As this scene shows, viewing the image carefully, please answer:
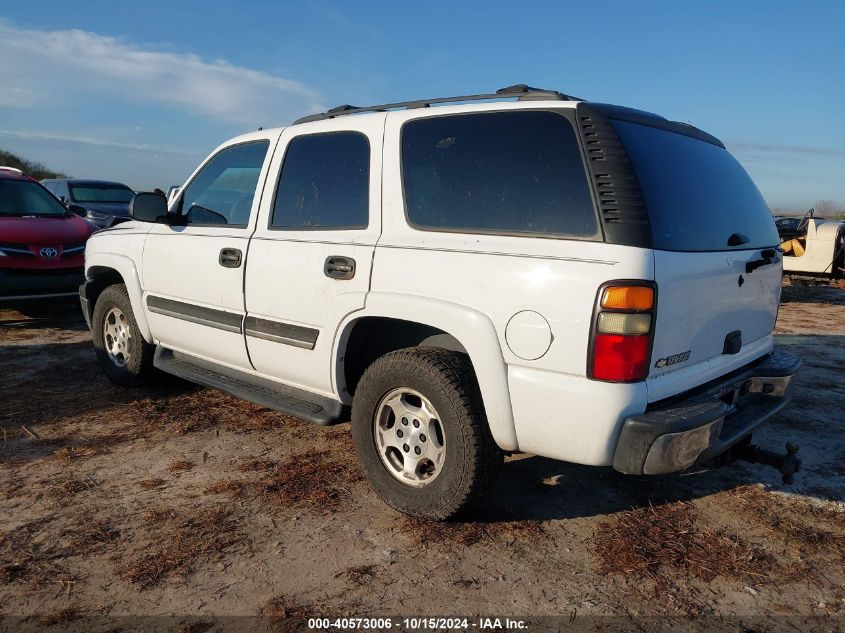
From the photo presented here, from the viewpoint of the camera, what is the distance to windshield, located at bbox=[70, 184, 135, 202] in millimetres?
12461

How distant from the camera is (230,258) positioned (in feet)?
12.5

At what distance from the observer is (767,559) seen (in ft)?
9.29

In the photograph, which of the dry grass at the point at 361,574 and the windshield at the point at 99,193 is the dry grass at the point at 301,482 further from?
the windshield at the point at 99,193

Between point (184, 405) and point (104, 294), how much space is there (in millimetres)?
1159

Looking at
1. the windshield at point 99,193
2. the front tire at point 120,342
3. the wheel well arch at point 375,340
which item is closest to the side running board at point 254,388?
the wheel well arch at point 375,340

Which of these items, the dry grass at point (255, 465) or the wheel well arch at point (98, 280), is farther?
the wheel well arch at point (98, 280)

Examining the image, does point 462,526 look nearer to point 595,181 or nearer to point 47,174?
point 595,181

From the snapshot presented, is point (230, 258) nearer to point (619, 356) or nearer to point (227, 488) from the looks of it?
point (227, 488)

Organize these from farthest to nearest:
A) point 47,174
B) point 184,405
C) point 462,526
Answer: point 47,174, point 184,405, point 462,526

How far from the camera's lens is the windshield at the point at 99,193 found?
40.9 ft

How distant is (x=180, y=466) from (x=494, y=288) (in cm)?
220

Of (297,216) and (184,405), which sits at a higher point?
(297,216)

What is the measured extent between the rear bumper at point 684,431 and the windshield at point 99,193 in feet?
40.8

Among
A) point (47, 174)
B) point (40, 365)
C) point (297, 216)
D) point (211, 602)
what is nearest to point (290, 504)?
point (211, 602)
